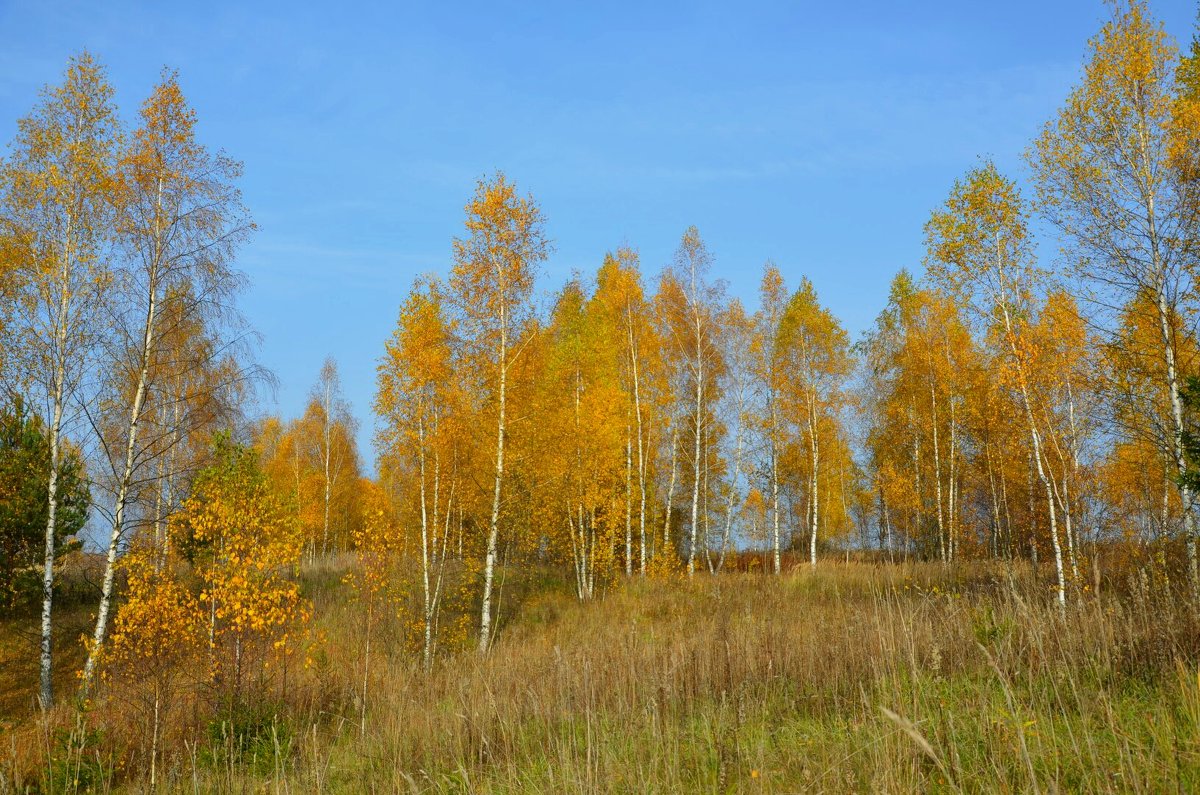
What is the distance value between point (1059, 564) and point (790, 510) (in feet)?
90.9

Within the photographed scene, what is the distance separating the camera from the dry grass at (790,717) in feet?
13.3

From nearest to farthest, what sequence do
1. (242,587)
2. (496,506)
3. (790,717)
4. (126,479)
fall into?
(790,717) < (242,587) < (126,479) < (496,506)

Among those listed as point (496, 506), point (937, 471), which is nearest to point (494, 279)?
point (496, 506)

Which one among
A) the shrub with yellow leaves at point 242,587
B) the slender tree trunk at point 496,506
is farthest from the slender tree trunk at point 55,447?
the slender tree trunk at point 496,506

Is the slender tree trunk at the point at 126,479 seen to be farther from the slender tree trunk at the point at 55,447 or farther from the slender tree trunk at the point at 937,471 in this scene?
the slender tree trunk at the point at 937,471

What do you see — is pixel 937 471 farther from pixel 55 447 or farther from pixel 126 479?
pixel 55 447

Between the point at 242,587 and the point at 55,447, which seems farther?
the point at 55,447

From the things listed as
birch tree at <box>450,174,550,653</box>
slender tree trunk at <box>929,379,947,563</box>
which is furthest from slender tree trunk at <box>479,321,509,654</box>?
slender tree trunk at <box>929,379,947,563</box>

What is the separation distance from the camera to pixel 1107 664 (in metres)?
5.53

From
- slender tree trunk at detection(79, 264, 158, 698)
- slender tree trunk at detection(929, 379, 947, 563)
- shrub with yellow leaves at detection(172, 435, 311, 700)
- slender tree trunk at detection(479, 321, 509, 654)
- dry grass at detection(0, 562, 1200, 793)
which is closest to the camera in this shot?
dry grass at detection(0, 562, 1200, 793)

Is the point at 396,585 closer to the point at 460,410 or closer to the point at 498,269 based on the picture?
the point at 460,410

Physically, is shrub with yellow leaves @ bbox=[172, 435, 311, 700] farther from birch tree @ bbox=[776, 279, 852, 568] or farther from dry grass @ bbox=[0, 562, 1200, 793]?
birch tree @ bbox=[776, 279, 852, 568]

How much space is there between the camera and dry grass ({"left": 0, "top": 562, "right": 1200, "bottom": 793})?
4.04 metres

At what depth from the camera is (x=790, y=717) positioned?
6.32 metres
